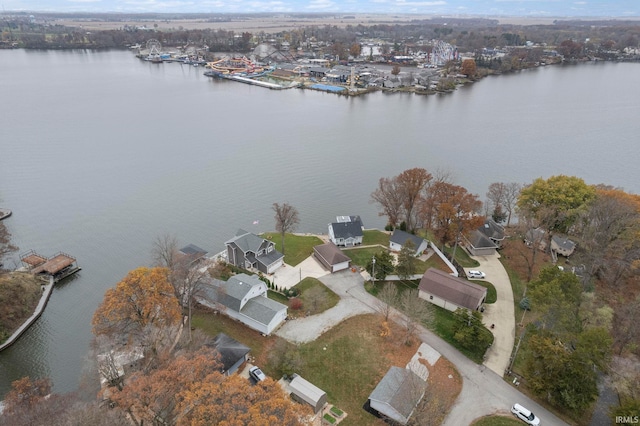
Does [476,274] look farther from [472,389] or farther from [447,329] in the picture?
[472,389]

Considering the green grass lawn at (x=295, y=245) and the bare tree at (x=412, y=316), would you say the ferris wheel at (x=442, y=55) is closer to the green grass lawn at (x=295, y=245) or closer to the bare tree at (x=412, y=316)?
the green grass lawn at (x=295, y=245)

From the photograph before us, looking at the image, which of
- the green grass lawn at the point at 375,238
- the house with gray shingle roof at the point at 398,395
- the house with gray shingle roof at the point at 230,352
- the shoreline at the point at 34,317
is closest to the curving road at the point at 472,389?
the house with gray shingle roof at the point at 398,395

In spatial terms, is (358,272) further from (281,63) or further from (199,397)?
(281,63)

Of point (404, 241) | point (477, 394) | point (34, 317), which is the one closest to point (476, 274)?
point (404, 241)

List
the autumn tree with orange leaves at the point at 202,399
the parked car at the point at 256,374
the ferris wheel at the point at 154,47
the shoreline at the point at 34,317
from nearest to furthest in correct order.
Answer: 1. the autumn tree with orange leaves at the point at 202,399
2. the parked car at the point at 256,374
3. the shoreline at the point at 34,317
4. the ferris wheel at the point at 154,47

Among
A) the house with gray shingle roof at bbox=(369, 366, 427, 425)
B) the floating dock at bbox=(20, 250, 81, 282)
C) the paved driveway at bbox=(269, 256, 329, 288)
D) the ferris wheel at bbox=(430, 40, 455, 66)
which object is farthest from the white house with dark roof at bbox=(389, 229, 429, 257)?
the ferris wheel at bbox=(430, 40, 455, 66)

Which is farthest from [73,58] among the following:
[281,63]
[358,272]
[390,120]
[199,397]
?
[199,397]
